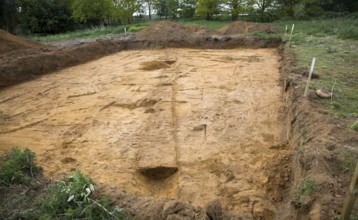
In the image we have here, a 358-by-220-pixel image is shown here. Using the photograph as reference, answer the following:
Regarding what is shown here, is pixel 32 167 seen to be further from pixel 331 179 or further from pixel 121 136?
pixel 331 179

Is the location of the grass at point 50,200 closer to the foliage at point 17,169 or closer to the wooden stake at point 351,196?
the foliage at point 17,169

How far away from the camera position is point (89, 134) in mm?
→ 6066

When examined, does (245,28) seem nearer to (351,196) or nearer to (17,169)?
(17,169)

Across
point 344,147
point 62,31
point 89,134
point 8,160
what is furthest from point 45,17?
point 344,147

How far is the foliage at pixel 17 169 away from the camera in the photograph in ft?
12.2

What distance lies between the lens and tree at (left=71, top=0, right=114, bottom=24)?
2191 cm

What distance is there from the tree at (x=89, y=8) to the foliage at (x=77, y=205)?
20782 millimetres

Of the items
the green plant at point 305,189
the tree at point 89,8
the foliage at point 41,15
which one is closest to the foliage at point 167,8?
the tree at point 89,8

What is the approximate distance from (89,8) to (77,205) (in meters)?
21.7

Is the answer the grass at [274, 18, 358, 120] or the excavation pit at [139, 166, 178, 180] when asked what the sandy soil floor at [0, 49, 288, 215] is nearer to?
the excavation pit at [139, 166, 178, 180]

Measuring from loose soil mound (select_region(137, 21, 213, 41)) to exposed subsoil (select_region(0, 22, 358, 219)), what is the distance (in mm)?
3749

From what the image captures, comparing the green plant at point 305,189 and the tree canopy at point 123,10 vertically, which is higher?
the tree canopy at point 123,10

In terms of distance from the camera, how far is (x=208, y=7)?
2173 centimetres

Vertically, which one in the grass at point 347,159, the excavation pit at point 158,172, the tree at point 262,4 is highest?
the tree at point 262,4
